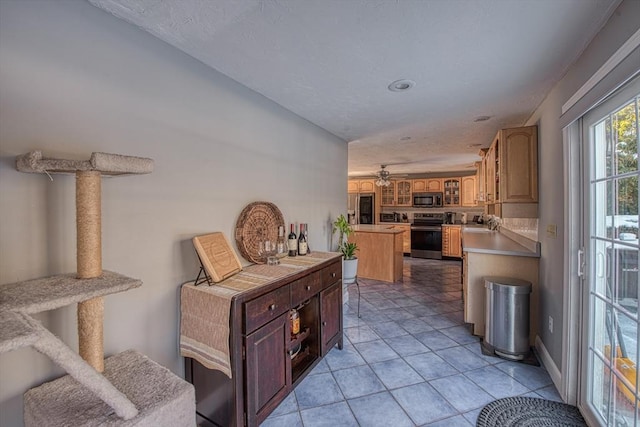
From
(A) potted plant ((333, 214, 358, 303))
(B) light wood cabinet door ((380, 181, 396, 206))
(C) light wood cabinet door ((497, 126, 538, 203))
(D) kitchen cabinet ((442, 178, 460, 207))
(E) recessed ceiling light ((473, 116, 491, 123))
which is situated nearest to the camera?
(C) light wood cabinet door ((497, 126, 538, 203))

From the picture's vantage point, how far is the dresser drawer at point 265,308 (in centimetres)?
155

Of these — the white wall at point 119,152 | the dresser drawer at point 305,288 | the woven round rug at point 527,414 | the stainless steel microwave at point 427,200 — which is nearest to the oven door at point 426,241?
the stainless steel microwave at point 427,200

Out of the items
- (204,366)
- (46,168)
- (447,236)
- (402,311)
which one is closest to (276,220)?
(204,366)

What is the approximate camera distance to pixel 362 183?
8.36 m

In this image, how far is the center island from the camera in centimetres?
492

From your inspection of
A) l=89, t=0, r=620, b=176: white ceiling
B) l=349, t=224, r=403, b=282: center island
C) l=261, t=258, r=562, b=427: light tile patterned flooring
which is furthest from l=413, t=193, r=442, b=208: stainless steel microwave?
l=89, t=0, r=620, b=176: white ceiling

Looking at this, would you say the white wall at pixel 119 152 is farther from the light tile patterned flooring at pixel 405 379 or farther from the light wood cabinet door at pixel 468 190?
the light wood cabinet door at pixel 468 190

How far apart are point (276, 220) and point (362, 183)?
6248 millimetres

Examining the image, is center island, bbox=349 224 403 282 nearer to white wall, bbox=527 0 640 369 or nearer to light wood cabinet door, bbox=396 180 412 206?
white wall, bbox=527 0 640 369

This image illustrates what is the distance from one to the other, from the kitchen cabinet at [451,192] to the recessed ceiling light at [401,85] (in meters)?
5.98

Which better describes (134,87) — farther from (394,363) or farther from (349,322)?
(349,322)

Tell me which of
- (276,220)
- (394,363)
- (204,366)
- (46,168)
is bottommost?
(394,363)

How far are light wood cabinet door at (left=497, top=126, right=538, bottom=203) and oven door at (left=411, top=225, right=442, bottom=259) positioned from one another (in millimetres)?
4469

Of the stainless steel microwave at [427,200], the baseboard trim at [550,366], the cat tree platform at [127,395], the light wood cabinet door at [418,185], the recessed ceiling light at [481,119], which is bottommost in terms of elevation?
the baseboard trim at [550,366]
